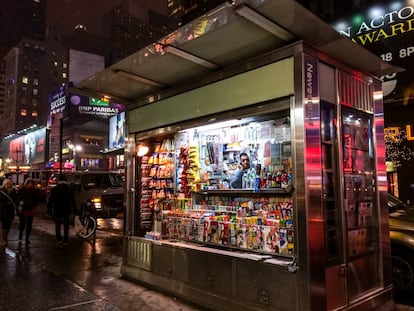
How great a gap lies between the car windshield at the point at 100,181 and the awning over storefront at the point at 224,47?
8.90 metres

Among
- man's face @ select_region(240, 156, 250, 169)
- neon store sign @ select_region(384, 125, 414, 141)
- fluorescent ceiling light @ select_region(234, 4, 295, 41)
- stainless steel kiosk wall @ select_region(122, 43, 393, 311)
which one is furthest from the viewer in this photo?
neon store sign @ select_region(384, 125, 414, 141)

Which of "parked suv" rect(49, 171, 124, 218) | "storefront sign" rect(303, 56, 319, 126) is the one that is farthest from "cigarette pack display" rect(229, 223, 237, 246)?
"parked suv" rect(49, 171, 124, 218)

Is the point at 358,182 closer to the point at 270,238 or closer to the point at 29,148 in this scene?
the point at 270,238

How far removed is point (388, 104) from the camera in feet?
42.7

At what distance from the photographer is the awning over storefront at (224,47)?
12.5ft

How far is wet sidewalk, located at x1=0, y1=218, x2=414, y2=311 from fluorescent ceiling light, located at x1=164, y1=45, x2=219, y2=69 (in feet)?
11.0

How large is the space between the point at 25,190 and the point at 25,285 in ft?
16.0

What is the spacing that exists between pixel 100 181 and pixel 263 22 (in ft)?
40.5

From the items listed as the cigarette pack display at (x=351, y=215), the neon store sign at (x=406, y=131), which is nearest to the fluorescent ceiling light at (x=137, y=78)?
the cigarette pack display at (x=351, y=215)

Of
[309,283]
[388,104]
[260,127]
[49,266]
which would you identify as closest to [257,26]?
[260,127]

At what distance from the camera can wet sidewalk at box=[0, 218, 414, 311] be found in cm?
530

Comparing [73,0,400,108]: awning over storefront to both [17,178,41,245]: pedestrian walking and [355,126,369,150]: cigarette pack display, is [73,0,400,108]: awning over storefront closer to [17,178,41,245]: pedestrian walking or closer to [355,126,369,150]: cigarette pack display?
[355,126,369,150]: cigarette pack display

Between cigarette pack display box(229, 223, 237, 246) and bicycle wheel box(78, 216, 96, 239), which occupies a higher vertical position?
cigarette pack display box(229, 223, 237, 246)

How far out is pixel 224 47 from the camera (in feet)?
15.4
